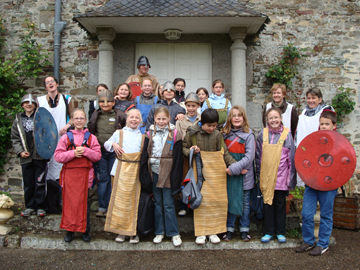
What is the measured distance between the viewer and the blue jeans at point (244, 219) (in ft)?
12.6

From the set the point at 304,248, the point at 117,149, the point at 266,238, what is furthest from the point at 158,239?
the point at 304,248

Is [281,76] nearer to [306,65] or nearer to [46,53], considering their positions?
[306,65]

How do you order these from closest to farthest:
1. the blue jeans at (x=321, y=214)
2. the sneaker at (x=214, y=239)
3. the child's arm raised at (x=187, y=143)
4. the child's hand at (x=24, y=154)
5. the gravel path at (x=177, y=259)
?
1. the gravel path at (x=177, y=259)
2. the blue jeans at (x=321, y=214)
3. the sneaker at (x=214, y=239)
4. the child's arm raised at (x=187, y=143)
5. the child's hand at (x=24, y=154)

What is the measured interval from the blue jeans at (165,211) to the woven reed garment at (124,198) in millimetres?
237

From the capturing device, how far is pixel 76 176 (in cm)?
371

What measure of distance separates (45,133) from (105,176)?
0.93m

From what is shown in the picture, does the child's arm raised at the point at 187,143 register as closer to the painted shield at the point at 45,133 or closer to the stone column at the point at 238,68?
the painted shield at the point at 45,133

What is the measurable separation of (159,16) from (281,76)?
105 inches

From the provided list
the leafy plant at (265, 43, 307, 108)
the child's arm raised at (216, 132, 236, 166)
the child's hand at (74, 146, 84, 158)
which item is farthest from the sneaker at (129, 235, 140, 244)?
the leafy plant at (265, 43, 307, 108)

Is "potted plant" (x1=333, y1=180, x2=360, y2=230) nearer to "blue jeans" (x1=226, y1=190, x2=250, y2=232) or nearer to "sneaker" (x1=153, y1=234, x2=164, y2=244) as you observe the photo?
"blue jeans" (x1=226, y1=190, x2=250, y2=232)

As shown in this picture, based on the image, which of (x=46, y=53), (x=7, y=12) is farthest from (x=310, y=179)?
(x=7, y=12)

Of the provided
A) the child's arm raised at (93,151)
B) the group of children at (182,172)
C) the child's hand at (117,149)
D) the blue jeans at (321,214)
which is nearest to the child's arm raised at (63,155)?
the group of children at (182,172)

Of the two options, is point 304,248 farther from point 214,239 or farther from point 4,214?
point 4,214

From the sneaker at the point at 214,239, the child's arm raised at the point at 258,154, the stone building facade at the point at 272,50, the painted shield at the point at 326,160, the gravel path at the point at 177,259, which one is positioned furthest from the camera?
the stone building facade at the point at 272,50
